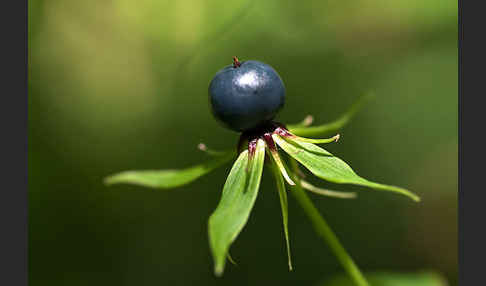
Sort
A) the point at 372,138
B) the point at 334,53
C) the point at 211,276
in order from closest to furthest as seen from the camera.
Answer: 1. the point at 211,276
2. the point at 372,138
3. the point at 334,53

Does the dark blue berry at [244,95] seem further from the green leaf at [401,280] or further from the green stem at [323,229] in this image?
the green leaf at [401,280]

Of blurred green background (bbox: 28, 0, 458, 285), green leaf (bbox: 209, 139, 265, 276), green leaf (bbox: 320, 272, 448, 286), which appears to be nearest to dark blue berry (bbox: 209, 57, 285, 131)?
green leaf (bbox: 209, 139, 265, 276)

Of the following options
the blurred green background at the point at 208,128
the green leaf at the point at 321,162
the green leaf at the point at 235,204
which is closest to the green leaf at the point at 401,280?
the blurred green background at the point at 208,128

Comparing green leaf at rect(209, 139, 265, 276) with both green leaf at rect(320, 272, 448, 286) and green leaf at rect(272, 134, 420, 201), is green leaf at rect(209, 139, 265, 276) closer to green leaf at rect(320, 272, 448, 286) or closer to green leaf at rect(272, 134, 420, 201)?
green leaf at rect(272, 134, 420, 201)

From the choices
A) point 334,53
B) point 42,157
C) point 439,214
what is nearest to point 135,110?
point 42,157

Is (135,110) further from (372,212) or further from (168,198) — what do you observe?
(372,212)

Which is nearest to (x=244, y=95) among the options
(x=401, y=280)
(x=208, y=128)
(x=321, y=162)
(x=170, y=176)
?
(x=321, y=162)
